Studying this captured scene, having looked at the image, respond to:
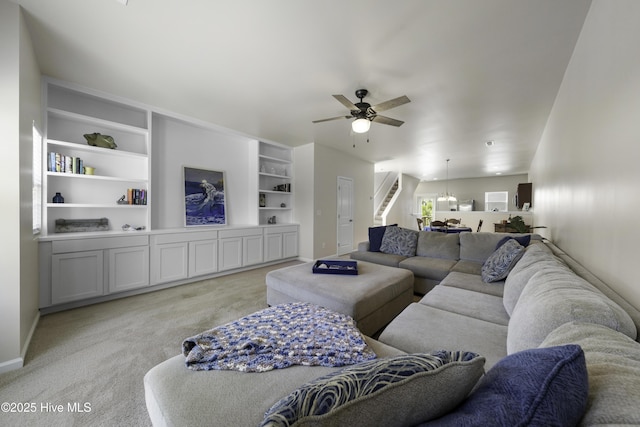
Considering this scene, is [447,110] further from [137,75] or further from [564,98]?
[137,75]

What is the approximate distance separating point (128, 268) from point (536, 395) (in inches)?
157

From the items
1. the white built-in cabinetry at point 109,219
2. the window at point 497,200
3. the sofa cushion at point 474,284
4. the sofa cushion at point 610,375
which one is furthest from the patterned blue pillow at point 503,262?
the window at point 497,200

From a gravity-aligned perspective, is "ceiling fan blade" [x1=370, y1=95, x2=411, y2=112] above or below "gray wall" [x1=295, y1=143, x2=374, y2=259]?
above

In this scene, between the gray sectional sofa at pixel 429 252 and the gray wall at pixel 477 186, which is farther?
the gray wall at pixel 477 186

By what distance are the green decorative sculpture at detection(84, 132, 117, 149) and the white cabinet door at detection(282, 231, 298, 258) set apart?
125 inches

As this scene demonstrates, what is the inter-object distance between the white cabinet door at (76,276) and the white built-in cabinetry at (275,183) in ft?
8.81

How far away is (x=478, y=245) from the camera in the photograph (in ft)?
10.9

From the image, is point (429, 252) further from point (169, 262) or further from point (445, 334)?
point (169, 262)

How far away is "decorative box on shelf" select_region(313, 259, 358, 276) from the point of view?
8.32 feet

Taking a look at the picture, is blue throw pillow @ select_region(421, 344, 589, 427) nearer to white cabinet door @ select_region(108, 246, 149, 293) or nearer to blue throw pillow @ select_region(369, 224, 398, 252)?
blue throw pillow @ select_region(369, 224, 398, 252)

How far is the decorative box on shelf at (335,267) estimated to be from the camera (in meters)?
2.54

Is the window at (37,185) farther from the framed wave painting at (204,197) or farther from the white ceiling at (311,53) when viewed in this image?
the framed wave painting at (204,197)

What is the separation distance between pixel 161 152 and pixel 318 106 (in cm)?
262

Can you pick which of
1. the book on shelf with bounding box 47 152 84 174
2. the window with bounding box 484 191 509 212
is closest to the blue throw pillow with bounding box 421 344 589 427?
the book on shelf with bounding box 47 152 84 174
